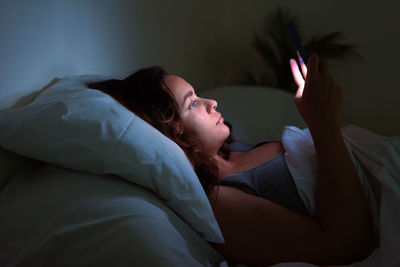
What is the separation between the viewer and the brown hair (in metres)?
0.90

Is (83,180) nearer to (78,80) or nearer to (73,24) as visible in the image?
(78,80)

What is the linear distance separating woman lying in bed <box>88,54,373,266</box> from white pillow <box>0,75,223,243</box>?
11 centimetres

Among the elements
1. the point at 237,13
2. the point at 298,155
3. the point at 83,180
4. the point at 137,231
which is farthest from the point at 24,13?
the point at 237,13

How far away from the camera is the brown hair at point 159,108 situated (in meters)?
0.90

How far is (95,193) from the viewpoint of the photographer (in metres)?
0.61

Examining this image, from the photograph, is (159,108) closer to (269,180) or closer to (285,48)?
(269,180)

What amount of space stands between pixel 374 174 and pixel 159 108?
638 mm

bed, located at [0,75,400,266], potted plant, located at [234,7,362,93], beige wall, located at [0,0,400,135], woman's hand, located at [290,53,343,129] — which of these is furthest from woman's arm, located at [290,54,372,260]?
potted plant, located at [234,7,362,93]

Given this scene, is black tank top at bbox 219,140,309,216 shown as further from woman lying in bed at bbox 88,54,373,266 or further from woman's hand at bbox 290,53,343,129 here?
woman's hand at bbox 290,53,343,129

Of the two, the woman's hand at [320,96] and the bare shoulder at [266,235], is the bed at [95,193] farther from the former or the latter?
the woman's hand at [320,96]

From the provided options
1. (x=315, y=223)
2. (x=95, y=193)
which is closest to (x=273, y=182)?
(x=315, y=223)

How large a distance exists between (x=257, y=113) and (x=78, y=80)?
0.82m

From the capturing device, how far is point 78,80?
38.8 inches

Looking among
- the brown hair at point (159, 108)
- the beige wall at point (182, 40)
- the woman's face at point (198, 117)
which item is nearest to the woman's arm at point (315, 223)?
the brown hair at point (159, 108)
